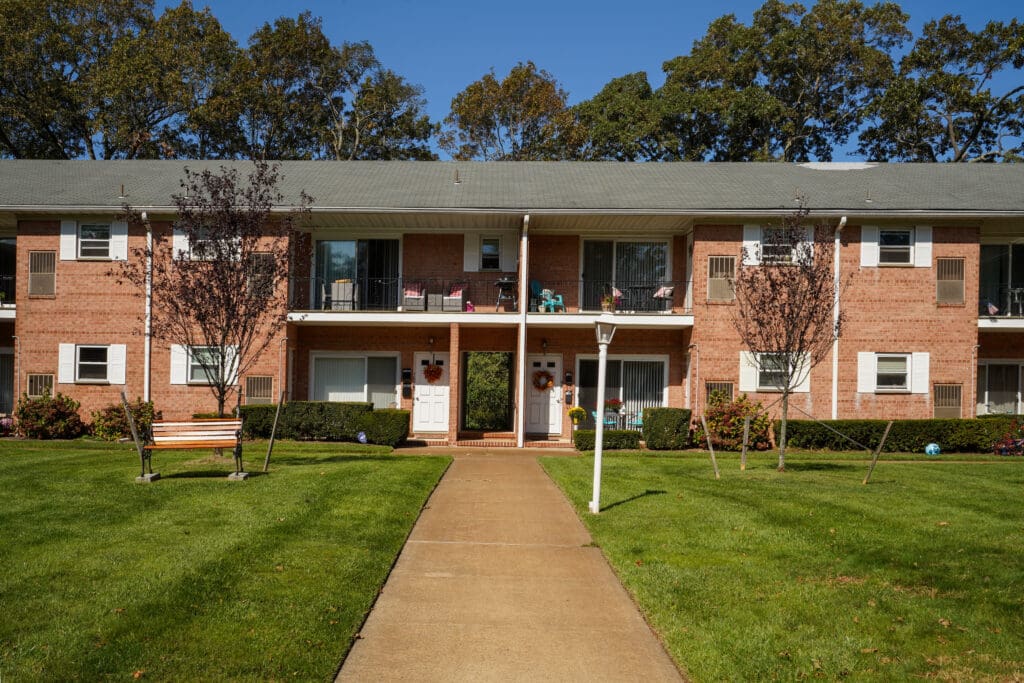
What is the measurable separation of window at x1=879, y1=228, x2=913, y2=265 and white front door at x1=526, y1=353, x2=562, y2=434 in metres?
8.59

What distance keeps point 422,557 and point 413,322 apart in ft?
46.5

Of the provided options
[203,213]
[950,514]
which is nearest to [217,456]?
[203,213]

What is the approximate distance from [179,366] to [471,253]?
8040mm

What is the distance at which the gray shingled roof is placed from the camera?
2230cm

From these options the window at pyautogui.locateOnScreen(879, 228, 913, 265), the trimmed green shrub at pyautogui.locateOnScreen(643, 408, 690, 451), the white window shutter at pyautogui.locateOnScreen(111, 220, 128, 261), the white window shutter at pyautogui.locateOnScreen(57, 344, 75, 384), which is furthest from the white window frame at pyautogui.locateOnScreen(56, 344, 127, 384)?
the window at pyautogui.locateOnScreen(879, 228, 913, 265)

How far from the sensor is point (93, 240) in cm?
2295

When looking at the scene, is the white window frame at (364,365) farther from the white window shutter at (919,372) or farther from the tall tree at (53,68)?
the tall tree at (53,68)

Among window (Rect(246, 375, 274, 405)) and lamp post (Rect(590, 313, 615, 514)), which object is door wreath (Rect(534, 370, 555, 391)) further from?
lamp post (Rect(590, 313, 615, 514))

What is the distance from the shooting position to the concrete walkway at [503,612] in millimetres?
6023

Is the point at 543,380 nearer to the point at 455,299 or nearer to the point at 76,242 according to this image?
the point at 455,299

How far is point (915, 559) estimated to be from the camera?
336 inches

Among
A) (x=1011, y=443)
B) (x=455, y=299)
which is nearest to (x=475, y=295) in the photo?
(x=455, y=299)

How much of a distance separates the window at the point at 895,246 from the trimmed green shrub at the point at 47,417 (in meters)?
20.5

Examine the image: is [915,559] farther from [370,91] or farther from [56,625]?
[370,91]
